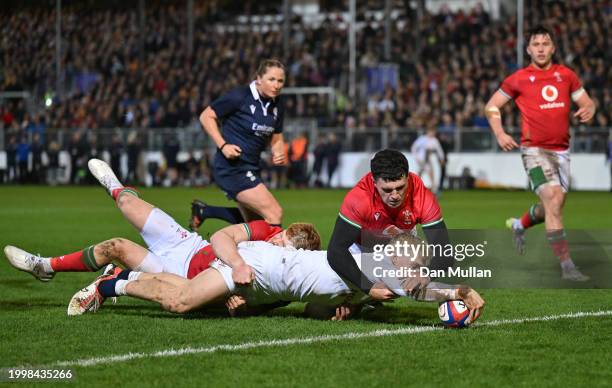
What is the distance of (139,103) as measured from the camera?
129 feet

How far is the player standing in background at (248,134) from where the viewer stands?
34.2 ft

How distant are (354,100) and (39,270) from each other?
94.5 feet

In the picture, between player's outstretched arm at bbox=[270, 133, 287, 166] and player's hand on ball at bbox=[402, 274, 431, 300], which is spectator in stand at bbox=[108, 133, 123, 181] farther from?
player's hand on ball at bbox=[402, 274, 431, 300]

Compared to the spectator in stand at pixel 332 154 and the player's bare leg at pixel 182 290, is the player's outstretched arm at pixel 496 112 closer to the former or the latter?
the player's bare leg at pixel 182 290

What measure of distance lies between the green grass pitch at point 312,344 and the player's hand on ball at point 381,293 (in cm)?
25

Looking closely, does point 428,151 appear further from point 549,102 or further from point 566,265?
point 566,265

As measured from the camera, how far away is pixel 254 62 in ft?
132

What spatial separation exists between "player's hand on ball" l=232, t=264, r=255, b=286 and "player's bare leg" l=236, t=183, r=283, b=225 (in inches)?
117

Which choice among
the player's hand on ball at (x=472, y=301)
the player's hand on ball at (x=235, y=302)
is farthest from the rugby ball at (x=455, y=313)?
the player's hand on ball at (x=235, y=302)

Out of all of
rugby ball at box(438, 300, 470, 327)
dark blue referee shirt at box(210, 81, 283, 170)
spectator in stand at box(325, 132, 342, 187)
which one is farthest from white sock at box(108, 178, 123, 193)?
spectator in stand at box(325, 132, 342, 187)

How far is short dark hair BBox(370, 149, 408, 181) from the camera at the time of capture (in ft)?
22.4

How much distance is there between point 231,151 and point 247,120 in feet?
1.45

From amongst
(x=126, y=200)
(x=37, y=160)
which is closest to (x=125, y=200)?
(x=126, y=200)

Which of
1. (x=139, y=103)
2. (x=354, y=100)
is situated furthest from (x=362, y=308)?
(x=139, y=103)
